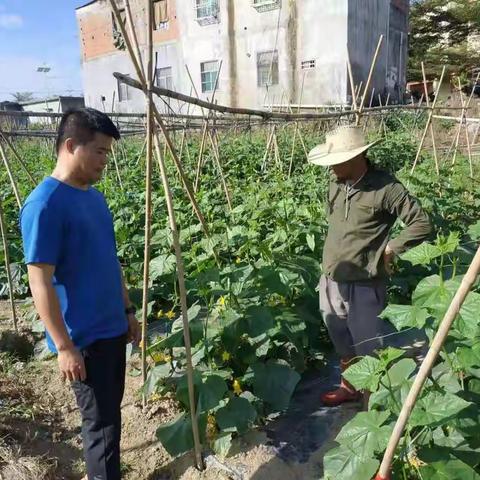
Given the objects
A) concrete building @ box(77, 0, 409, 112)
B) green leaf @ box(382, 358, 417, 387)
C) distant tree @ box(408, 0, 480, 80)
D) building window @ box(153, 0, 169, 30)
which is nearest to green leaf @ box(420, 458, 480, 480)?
green leaf @ box(382, 358, 417, 387)

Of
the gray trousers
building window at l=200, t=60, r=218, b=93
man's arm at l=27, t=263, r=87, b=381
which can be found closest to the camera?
man's arm at l=27, t=263, r=87, b=381

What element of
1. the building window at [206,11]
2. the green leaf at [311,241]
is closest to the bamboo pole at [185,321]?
the green leaf at [311,241]

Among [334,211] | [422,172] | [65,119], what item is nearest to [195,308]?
[334,211]

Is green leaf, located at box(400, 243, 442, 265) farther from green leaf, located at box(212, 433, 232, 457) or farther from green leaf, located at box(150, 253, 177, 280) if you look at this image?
green leaf, located at box(150, 253, 177, 280)

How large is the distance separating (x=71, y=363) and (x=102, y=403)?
287 mm

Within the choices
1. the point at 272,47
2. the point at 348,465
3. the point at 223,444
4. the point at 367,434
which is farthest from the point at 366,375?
the point at 272,47

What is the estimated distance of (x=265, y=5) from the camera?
19.9 metres

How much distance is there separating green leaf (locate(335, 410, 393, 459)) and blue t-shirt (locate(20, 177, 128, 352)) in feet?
3.43

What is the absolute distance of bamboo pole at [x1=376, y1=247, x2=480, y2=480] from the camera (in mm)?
1174

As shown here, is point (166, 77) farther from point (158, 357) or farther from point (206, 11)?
point (158, 357)

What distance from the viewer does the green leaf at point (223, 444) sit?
7.80 feet

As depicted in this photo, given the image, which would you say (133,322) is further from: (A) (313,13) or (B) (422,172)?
(A) (313,13)

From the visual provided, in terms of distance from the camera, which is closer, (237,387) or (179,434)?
(179,434)

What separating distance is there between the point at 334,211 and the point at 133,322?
121cm
